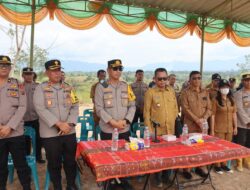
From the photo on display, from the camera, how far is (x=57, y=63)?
2979 mm

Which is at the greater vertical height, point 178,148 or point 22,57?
point 22,57

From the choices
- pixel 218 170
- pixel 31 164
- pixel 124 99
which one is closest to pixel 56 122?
pixel 31 164

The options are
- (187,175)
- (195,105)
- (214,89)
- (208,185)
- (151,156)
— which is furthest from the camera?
(214,89)

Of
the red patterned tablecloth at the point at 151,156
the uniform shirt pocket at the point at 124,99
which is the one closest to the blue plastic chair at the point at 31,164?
the red patterned tablecloth at the point at 151,156

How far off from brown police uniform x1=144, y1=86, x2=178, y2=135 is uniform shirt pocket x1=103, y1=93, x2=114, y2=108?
503 millimetres

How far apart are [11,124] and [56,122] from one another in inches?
20.3

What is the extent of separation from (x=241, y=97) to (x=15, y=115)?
3.50 meters

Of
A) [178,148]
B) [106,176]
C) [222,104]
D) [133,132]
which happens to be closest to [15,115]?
[106,176]

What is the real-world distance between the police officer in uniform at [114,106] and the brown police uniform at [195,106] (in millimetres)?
999

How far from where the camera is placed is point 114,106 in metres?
3.31

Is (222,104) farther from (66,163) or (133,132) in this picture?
(66,163)

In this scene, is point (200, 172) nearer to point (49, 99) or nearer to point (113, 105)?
point (113, 105)

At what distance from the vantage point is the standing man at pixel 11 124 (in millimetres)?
2920

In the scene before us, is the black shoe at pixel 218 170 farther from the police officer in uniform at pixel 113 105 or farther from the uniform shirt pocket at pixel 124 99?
the uniform shirt pocket at pixel 124 99
